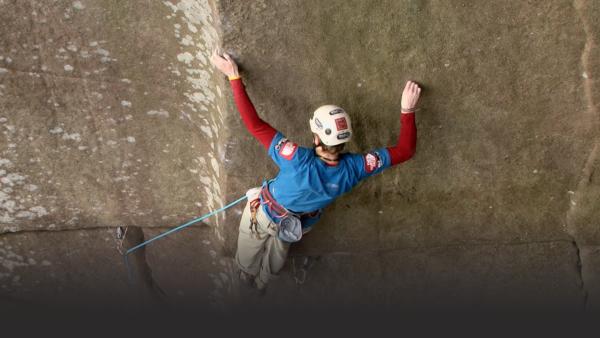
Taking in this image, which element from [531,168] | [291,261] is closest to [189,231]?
[291,261]

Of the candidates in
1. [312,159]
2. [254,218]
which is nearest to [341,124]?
[312,159]

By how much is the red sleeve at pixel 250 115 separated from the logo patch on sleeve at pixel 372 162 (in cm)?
42

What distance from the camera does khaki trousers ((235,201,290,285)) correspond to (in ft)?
8.50

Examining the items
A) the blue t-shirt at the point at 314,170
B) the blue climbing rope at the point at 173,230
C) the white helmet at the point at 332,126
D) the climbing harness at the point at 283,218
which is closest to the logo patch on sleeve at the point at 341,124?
the white helmet at the point at 332,126

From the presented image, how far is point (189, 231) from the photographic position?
3217 mm

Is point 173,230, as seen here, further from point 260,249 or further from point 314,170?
point 314,170

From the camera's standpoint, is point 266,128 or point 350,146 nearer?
point 266,128

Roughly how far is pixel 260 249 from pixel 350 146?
74 centimetres

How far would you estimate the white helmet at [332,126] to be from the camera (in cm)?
215

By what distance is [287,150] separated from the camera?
2213 mm

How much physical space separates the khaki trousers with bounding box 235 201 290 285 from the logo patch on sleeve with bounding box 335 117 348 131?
645mm

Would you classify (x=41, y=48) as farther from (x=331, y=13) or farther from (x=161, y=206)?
(x=331, y=13)

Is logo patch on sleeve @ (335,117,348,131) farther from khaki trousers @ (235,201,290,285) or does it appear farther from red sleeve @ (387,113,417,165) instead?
khaki trousers @ (235,201,290,285)

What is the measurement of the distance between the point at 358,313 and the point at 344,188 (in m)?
1.20
